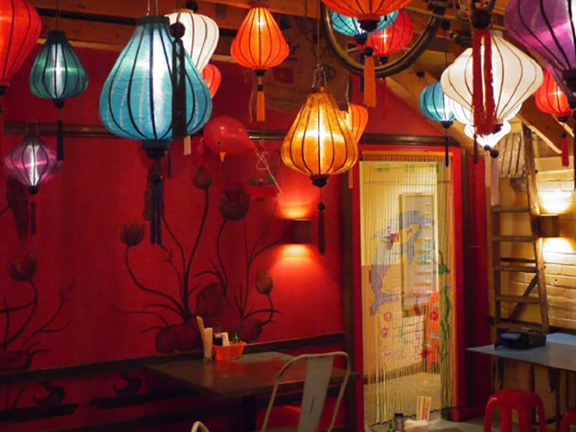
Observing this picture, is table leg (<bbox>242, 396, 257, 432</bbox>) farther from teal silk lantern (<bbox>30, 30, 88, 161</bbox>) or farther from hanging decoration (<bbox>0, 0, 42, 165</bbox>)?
hanging decoration (<bbox>0, 0, 42, 165</bbox>)

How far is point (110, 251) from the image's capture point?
17.4ft

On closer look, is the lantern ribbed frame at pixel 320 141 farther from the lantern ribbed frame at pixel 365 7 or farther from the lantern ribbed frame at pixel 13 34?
the lantern ribbed frame at pixel 13 34

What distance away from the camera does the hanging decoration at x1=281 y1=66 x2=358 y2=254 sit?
344cm

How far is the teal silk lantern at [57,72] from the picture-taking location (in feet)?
13.6

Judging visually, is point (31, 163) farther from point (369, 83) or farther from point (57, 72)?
point (369, 83)

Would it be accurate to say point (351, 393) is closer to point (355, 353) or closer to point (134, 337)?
point (355, 353)

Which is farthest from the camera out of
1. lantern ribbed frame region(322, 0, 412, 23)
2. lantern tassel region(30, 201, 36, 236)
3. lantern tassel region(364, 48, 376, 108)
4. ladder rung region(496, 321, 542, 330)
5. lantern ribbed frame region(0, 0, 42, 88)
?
ladder rung region(496, 321, 542, 330)

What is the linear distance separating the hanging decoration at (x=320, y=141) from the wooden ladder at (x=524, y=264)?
131 inches

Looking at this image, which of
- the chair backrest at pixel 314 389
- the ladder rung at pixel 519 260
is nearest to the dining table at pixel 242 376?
the chair backrest at pixel 314 389

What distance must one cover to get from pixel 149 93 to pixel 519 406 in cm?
372

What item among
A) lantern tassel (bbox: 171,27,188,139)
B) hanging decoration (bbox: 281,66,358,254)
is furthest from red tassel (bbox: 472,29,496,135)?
hanging decoration (bbox: 281,66,358,254)

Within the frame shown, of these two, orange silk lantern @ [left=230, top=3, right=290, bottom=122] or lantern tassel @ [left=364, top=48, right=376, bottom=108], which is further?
orange silk lantern @ [left=230, top=3, right=290, bottom=122]

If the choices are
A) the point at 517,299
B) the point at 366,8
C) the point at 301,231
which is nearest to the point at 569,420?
the point at 517,299

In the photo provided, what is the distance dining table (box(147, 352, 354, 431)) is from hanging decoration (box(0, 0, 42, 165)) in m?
2.13
